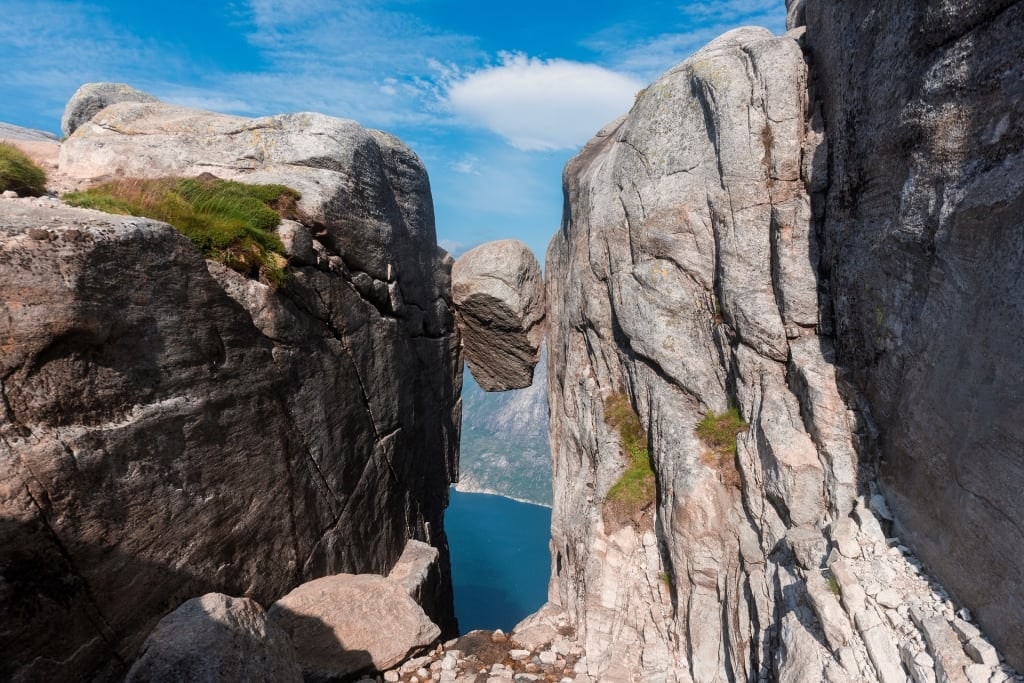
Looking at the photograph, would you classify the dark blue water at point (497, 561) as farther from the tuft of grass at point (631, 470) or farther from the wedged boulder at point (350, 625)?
the wedged boulder at point (350, 625)

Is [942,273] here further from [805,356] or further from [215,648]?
[215,648]

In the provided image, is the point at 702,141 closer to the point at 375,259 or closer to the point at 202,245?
the point at 375,259

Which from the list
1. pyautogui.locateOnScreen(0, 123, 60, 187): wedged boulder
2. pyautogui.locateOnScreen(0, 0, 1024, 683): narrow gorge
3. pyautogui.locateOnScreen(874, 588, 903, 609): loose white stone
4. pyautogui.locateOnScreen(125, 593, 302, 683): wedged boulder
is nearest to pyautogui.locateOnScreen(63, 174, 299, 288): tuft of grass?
pyautogui.locateOnScreen(0, 0, 1024, 683): narrow gorge

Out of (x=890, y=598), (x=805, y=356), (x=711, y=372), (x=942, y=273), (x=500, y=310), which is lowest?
(x=890, y=598)

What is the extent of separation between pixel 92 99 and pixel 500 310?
57.0 ft

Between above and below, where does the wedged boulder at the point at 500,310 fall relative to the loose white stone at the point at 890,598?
above

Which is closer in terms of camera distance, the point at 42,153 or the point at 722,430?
the point at 722,430

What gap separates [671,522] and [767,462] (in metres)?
2.99

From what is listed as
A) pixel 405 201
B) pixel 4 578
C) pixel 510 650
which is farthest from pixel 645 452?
pixel 4 578

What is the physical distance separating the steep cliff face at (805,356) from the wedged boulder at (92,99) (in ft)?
58.5

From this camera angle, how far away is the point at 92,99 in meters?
19.7

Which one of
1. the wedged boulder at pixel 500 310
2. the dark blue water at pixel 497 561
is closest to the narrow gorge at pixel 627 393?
the wedged boulder at pixel 500 310

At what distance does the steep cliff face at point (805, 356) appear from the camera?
693cm

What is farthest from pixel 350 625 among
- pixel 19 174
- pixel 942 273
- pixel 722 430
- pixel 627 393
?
pixel 942 273
